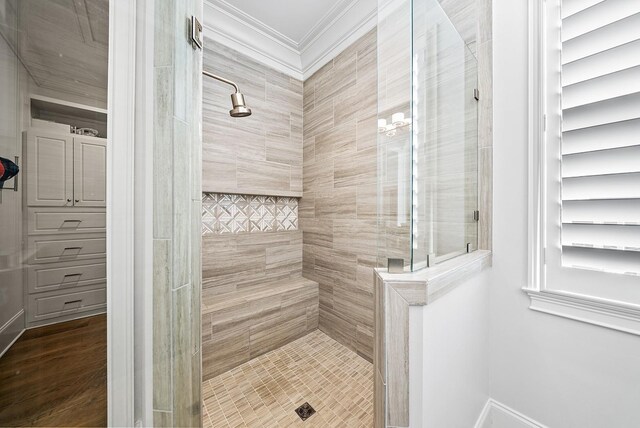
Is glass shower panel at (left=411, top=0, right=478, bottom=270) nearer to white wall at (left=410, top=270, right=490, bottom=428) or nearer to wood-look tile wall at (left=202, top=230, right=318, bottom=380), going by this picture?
white wall at (left=410, top=270, right=490, bottom=428)

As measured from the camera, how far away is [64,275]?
524mm

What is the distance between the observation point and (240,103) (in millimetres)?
1276

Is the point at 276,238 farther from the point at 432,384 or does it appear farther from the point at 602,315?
the point at 602,315

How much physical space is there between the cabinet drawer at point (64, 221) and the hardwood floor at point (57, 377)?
212 mm

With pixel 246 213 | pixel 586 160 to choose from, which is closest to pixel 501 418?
pixel 586 160

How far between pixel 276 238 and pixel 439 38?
1.76 metres

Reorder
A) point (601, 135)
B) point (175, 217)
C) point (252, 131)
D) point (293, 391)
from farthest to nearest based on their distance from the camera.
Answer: point (252, 131), point (293, 391), point (601, 135), point (175, 217)

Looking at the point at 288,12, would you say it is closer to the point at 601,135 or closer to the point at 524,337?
the point at 601,135

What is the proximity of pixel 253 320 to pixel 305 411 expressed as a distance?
671mm

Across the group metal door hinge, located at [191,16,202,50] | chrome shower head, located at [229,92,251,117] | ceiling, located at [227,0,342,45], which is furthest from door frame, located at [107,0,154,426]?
ceiling, located at [227,0,342,45]

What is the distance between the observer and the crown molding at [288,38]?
1.71m

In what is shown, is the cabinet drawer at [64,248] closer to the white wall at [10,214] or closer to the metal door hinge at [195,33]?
the white wall at [10,214]

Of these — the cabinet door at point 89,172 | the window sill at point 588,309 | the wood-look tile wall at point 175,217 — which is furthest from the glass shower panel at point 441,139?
the cabinet door at point 89,172

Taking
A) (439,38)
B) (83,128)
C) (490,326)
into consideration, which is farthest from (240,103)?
(490,326)
